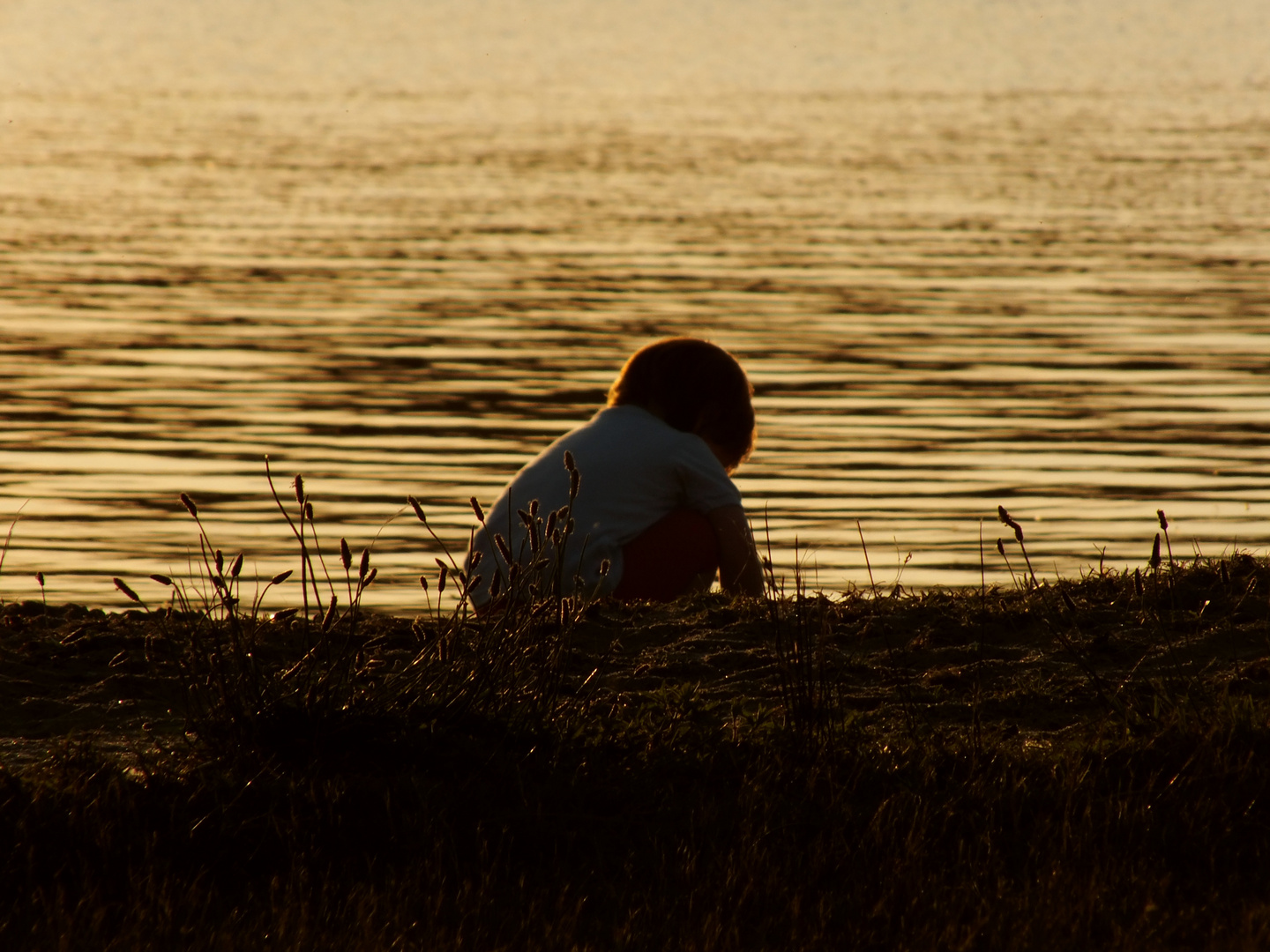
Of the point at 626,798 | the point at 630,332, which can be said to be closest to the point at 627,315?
the point at 630,332

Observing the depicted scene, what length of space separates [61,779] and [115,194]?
2298 cm

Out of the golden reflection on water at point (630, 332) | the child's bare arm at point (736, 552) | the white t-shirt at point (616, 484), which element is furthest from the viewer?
the golden reflection on water at point (630, 332)

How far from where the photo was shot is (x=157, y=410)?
13.2 m

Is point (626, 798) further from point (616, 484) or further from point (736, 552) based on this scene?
point (736, 552)

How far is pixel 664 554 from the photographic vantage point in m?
7.75

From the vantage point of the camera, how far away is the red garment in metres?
7.70

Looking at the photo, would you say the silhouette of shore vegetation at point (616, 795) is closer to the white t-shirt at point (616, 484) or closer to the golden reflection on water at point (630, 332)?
the golden reflection on water at point (630, 332)

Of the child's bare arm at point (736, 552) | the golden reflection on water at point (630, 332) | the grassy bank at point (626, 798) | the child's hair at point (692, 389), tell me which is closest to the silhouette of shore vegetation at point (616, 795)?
the grassy bank at point (626, 798)

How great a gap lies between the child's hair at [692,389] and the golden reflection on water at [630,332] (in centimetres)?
108

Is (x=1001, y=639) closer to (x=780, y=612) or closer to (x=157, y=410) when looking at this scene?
(x=780, y=612)

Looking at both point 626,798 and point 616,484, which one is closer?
point 626,798

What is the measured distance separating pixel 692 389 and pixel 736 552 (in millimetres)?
648

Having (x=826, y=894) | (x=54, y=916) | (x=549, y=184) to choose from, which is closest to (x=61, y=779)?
(x=54, y=916)

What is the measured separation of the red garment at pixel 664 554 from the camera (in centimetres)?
770
